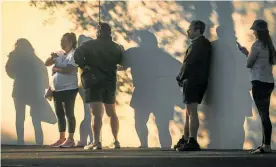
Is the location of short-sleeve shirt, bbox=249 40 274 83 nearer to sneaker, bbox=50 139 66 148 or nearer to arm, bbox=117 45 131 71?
arm, bbox=117 45 131 71

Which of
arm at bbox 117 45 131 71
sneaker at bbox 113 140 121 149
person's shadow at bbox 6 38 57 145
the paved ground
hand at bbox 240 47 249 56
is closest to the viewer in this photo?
the paved ground

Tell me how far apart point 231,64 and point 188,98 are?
82cm

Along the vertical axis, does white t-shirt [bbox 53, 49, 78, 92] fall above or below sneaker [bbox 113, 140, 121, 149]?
above

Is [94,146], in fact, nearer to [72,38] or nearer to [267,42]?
[72,38]

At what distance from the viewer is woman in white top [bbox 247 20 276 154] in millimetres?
7785

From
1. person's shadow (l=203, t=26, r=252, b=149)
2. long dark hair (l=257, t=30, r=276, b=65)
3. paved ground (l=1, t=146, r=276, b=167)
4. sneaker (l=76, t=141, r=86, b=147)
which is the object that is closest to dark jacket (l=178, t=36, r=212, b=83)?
person's shadow (l=203, t=26, r=252, b=149)

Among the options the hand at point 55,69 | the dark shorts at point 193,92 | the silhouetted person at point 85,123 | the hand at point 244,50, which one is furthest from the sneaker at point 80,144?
the hand at point 244,50

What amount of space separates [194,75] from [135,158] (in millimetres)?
1530

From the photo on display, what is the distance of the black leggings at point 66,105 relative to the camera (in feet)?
30.0

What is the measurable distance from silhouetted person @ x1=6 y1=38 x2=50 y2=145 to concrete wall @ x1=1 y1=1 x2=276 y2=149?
17mm

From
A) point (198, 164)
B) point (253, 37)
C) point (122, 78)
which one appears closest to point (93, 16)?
point (122, 78)

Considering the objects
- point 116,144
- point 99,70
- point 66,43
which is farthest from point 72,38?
point 116,144

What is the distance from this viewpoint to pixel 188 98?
8.23 meters

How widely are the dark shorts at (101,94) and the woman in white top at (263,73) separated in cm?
215
